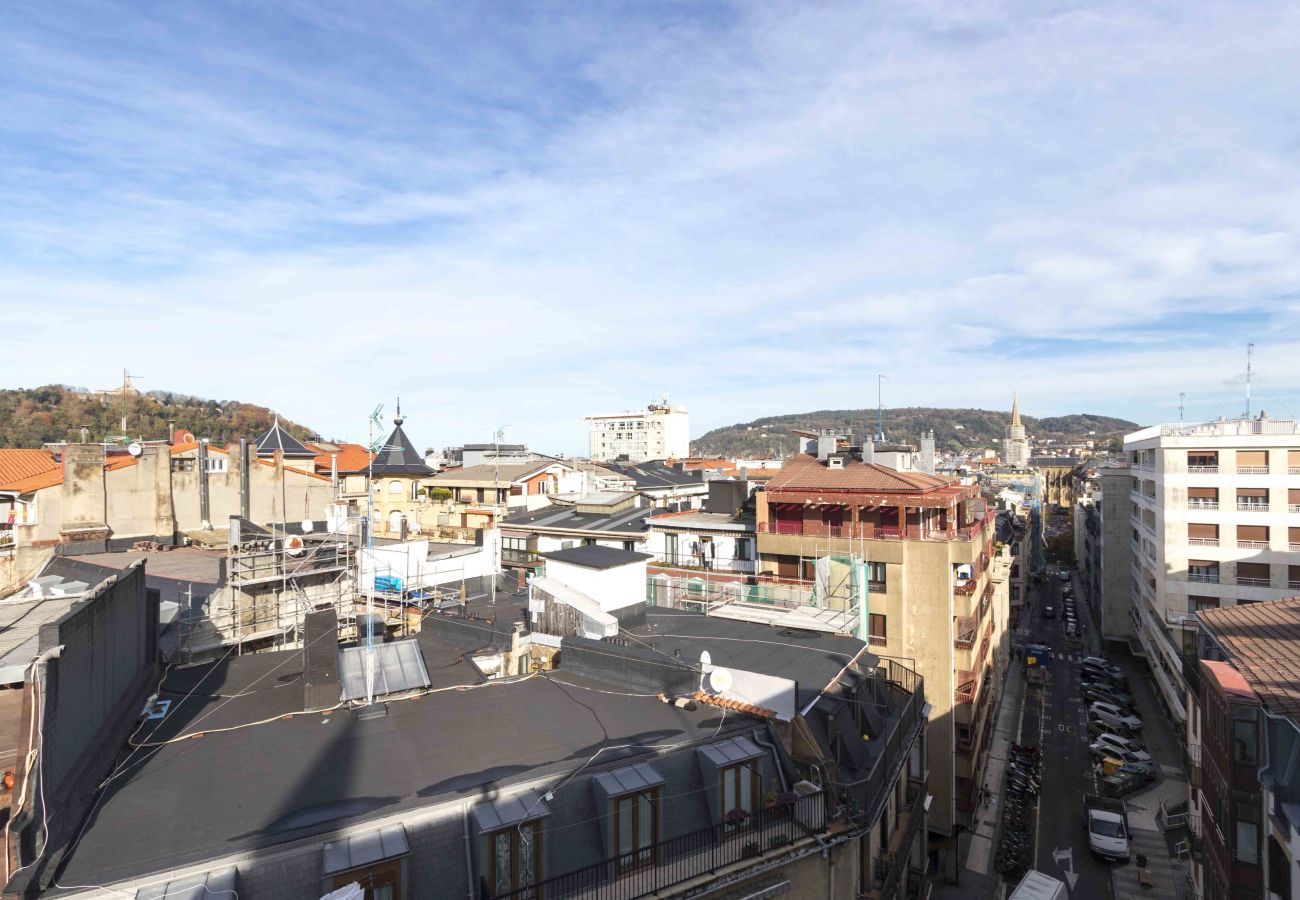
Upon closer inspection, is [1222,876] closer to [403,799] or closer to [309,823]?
[403,799]

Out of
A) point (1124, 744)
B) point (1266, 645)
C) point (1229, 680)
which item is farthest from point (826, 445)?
point (1124, 744)

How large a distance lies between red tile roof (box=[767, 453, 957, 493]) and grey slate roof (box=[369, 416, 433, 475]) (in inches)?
1137

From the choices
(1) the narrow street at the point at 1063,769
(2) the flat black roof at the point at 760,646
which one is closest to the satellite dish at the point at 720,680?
(2) the flat black roof at the point at 760,646

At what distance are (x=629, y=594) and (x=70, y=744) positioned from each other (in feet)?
42.0

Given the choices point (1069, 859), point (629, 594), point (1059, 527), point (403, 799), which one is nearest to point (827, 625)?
point (629, 594)

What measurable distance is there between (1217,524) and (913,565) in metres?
28.0

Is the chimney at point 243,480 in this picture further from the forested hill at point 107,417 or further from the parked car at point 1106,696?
the forested hill at point 107,417

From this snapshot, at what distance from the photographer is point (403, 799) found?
9.67 metres

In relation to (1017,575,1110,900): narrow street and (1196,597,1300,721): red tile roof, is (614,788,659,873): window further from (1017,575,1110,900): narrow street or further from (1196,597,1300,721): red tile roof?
(1017,575,1110,900): narrow street

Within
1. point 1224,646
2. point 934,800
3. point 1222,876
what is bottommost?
point 934,800

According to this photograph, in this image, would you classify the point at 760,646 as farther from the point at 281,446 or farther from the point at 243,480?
the point at 281,446

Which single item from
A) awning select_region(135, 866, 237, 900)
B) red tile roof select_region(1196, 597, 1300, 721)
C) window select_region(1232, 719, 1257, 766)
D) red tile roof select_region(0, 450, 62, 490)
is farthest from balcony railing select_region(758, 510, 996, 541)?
red tile roof select_region(0, 450, 62, 490)

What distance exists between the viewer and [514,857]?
31.3 ft

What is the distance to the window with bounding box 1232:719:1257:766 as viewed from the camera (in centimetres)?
1617
